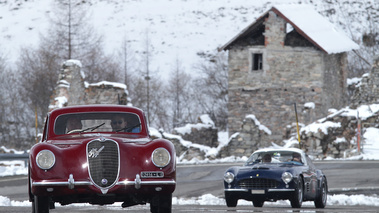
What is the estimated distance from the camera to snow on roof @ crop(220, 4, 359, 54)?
158 ft

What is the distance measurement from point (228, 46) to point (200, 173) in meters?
22.3

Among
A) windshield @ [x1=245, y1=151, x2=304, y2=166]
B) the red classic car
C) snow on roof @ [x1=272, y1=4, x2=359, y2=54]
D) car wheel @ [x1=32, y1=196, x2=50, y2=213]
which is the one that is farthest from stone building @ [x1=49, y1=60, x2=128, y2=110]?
the red classic car

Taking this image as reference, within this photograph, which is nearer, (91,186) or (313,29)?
(91,186)

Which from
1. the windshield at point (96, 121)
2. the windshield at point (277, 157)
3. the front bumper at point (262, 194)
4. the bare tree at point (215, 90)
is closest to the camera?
the windshield at point (96, 121)

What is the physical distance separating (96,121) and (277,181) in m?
4.85

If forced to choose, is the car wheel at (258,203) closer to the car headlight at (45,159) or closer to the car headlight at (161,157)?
the car headlight at (161,157)

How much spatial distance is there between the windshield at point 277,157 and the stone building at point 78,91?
20449mm

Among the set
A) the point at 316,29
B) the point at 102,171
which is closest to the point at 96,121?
the point at 102,171

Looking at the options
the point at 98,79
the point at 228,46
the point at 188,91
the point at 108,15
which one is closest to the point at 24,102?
the point at 98,79

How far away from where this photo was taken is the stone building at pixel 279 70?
159 feet

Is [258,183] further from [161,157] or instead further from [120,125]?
[161,157]

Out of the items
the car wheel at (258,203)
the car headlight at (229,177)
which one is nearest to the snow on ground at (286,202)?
the car wheel at (258,203)

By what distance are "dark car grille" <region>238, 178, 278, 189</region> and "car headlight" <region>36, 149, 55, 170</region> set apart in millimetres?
6522

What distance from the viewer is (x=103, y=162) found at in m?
11.5
